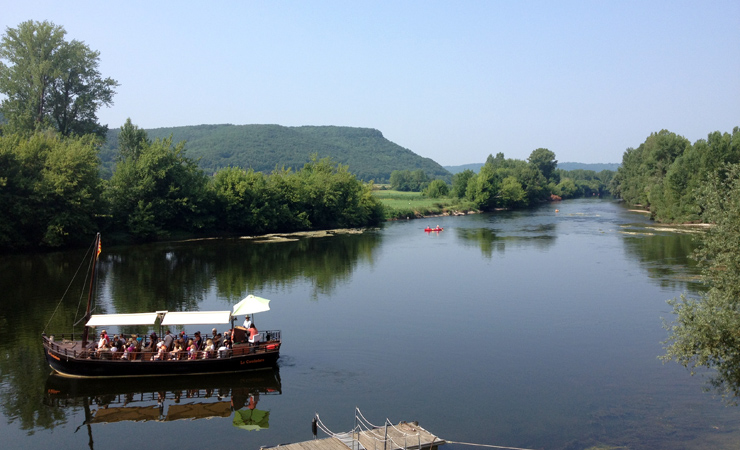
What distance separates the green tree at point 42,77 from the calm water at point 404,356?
30057mm

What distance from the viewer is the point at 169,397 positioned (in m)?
26.8

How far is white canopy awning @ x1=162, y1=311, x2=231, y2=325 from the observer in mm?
29641

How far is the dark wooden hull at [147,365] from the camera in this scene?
27.8 meters

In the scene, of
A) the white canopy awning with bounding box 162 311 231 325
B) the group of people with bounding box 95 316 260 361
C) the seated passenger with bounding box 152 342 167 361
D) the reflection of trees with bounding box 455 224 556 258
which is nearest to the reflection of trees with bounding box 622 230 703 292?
the reflection of trees with bounding box 455 224 556 258

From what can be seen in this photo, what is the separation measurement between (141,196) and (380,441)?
6591 centimetres

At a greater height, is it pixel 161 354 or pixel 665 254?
pixel 665 254

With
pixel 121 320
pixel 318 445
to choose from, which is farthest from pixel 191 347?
pixel 318 445

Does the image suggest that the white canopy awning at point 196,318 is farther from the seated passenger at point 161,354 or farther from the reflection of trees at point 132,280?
the reflection of trees at point 132,280

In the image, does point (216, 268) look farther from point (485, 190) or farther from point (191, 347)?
point (485, 190)

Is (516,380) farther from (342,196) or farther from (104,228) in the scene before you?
(342,196)

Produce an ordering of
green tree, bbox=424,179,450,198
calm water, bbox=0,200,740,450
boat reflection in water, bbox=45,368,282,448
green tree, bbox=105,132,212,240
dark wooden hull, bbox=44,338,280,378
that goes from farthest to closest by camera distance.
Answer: green tree, bbox=424,179,450,198, green tree, bbox=105,132,212,240, dark wooden hull, bbox=44,338,280,378, boat reflection in water, bbox=45,368,282,448, calm water, bbox=0,200,740,450

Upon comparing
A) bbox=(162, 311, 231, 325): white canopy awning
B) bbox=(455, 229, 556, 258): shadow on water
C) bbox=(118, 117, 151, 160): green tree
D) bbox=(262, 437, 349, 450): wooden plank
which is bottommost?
bbox=(262, 437, 349, 450): wooden plank

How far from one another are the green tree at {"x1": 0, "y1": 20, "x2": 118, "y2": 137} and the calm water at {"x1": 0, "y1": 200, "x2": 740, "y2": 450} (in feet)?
98.6

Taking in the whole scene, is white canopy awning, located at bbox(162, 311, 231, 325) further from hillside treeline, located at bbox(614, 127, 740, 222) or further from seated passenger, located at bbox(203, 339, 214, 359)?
hillside treeline, located at bbox(614, 127, 740, 222)
